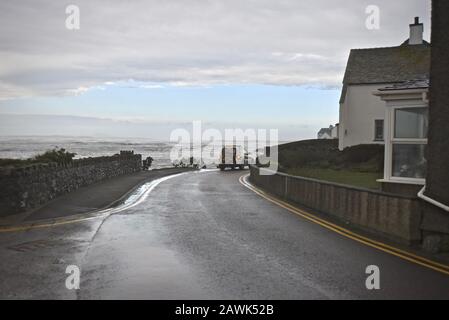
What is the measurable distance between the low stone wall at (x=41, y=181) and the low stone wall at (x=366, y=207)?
8.02m

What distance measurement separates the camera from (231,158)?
46.1 meters

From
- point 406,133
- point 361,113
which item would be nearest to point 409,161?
point 406,133

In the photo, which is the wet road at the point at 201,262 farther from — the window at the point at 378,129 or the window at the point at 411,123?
the window at the point at 378,129

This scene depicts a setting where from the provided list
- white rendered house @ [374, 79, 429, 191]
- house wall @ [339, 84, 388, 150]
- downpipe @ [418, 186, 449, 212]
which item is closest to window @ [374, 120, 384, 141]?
house wall @ [339, 84, 388, 150]

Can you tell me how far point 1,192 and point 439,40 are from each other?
10714mm

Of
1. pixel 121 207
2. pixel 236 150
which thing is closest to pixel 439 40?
pixel 121 207

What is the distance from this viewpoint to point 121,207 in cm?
1575

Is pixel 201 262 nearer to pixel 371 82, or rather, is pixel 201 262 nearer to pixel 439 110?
pixel 439 110

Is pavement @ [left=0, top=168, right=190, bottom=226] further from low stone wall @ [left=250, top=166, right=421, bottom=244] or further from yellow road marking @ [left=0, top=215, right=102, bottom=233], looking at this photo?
low stone wall @ [left=250, top=166, right=421, bottom=244]

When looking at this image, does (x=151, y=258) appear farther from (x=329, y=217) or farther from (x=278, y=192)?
(x=278, y=192)

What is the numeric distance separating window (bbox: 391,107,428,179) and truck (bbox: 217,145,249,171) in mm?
33696

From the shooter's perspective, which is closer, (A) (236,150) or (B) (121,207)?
(B) (121,207)

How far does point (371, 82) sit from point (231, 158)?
1398cm

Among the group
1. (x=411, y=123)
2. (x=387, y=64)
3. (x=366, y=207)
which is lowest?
(x=366, y=207)
